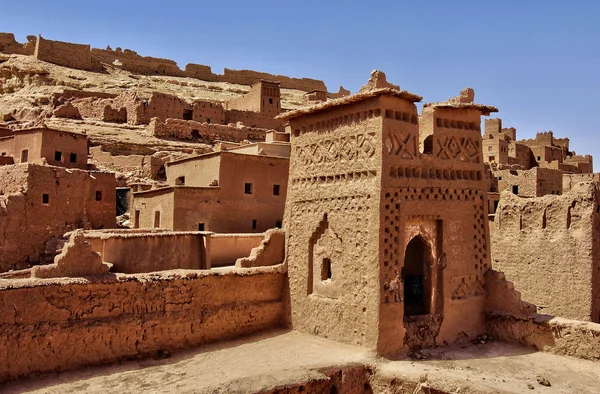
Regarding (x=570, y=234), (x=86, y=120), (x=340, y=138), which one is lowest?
(x=570, y=234)

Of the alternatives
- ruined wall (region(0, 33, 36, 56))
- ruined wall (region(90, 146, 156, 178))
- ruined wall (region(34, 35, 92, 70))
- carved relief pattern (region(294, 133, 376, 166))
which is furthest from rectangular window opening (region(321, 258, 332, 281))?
ruined wall (region(0, 33, 36, 56))

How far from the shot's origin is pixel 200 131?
→ 34.3 meters

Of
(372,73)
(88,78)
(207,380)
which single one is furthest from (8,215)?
(88,78)

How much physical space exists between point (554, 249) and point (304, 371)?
8.31 metres

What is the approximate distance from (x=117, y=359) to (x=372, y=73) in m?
9.43

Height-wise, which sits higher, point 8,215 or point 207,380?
point 8,215

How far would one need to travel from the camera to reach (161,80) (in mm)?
55062

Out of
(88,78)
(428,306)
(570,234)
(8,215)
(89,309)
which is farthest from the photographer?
(88,78)

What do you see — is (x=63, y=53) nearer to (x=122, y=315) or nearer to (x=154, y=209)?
(x=154, y=209)

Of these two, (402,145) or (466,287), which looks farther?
(466,287)

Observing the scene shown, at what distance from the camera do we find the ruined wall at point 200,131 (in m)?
33.4

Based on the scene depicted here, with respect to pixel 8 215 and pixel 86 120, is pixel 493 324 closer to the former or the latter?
pixel 8 215

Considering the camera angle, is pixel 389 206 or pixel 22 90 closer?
pixel 389 206

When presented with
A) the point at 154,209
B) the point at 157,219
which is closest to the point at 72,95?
the point at 154,209
